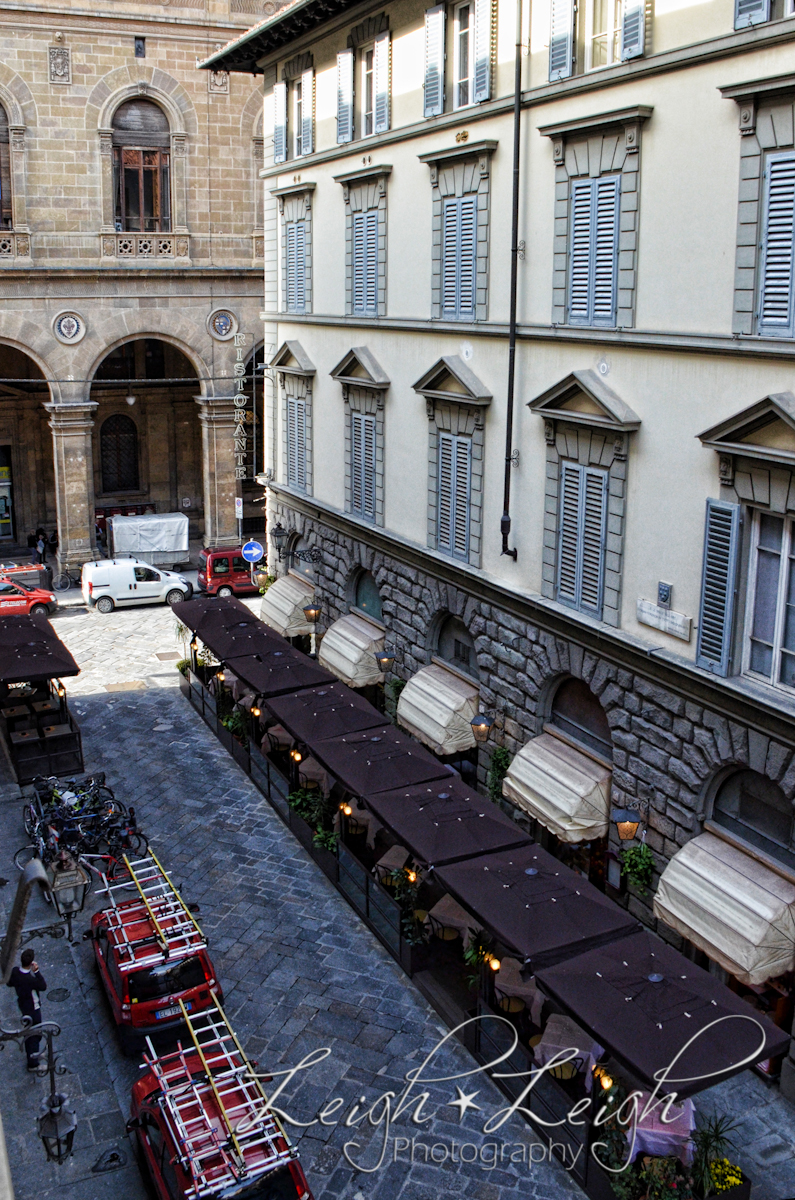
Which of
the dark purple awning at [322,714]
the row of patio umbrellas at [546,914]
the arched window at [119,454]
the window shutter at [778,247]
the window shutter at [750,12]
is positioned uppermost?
the window shutter at [750,12]

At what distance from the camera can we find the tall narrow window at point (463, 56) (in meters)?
20.7

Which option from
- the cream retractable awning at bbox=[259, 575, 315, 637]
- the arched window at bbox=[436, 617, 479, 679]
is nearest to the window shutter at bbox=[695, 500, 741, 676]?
the arched window at bbox=[436, 617, 479, 679]

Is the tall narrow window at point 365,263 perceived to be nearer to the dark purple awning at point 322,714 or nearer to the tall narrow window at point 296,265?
the tall narrow window at point 296,265

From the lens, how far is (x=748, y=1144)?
14.4 metres

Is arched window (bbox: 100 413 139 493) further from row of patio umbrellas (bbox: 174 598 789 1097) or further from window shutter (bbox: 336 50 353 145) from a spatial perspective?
row of patio umbrellas (bbox: 174 598 789 1097)

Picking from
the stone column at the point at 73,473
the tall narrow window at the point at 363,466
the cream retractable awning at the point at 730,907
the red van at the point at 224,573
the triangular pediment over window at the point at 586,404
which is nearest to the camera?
the cream retractable awning at the point at 730,907

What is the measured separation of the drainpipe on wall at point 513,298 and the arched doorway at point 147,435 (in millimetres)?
29869

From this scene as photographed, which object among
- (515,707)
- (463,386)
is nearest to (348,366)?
(463,386)

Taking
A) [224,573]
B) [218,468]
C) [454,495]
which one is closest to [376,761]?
[454,495]

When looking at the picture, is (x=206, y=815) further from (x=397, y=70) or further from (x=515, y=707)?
(x=397, y=70)

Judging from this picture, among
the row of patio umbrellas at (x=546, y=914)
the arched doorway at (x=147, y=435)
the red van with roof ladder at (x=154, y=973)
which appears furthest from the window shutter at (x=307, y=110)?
the arched doorway at (x=147, y=435)

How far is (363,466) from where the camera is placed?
26.1m

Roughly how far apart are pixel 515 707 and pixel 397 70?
42.0ft

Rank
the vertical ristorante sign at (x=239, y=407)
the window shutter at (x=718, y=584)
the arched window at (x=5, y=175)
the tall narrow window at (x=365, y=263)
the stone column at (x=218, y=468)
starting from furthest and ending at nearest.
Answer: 1. the stone column at (x=218, y=468)
2. the vertical ristorante sign at (x=239, y=407)
3. the arched window at (x=5, y=175)
4. the tall narrow window at (x=365, y=263)
5. the window shutter at (x=718, y=584)
